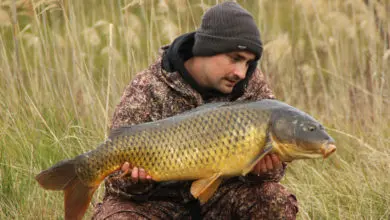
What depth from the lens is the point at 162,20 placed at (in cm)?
442

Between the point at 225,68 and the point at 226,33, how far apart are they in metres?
0.15

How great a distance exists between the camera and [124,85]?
14.0 feet

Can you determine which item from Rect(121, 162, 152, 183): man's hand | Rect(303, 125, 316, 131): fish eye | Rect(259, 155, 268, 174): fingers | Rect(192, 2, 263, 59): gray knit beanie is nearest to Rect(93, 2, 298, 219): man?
Rect(192, 2, 263, 59): gray knit beanie

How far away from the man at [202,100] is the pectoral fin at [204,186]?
A: 27 cm

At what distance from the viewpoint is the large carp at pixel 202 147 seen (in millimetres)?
2459

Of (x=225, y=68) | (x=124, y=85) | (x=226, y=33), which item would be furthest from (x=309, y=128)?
(x=124, y=85)

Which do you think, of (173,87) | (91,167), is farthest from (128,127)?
(173,87)

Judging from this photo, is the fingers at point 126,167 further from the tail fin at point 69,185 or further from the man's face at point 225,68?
the man's face at point 225,68

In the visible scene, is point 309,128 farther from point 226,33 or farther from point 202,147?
point 226,33

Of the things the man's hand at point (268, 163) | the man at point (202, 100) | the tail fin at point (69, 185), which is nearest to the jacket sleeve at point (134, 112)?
the man at point (202, 100)

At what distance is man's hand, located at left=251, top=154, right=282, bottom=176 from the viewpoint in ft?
8.49

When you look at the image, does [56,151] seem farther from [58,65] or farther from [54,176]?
[54,176]

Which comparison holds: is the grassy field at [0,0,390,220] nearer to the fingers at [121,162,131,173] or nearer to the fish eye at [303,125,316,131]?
the fingers at [121,162,131,173]

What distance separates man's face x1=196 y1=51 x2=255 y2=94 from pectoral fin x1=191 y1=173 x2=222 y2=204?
0.41 m
